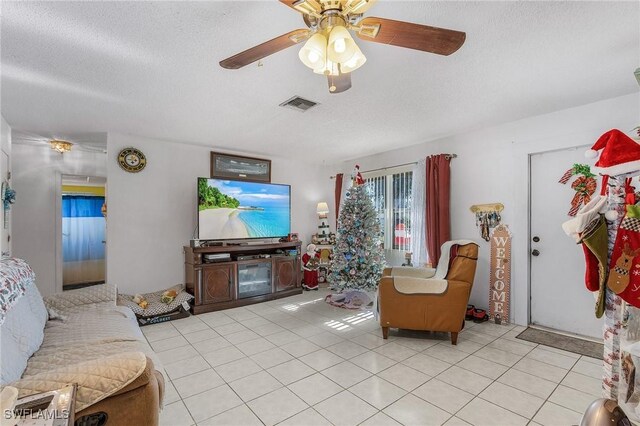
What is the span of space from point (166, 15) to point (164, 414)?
2.44 m

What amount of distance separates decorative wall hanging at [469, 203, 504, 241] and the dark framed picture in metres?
3.34

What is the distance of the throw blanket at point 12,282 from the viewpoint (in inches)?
62.8

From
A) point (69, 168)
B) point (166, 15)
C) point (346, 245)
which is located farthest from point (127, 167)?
point (346, 245)

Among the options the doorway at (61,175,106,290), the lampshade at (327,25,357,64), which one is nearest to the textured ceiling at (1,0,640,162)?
the lampshade at (327,25,357,64)

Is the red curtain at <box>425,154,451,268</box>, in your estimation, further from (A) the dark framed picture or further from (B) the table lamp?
(A) the dark framed picture

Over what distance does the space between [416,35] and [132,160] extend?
158 inches

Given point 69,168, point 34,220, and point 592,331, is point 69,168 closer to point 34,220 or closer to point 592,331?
point 34,220

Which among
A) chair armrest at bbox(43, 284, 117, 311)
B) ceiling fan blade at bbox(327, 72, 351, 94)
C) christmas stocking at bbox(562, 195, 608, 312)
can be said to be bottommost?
chair armrest at bbox(43, 284, 117, 311)

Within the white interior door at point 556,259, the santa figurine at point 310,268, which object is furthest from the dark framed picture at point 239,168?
the white interior door at point 556,259

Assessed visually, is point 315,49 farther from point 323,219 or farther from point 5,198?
point 323,219

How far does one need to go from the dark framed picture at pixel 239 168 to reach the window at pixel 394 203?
182 cm

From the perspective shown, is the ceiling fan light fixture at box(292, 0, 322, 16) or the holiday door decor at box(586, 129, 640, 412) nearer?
the ceiling fan light fixture at box(292, 0, 322, 16)

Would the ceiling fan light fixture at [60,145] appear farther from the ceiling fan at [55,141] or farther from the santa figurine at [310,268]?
the santa figurine at [310,268]

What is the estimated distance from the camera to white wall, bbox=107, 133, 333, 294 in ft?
12.7
